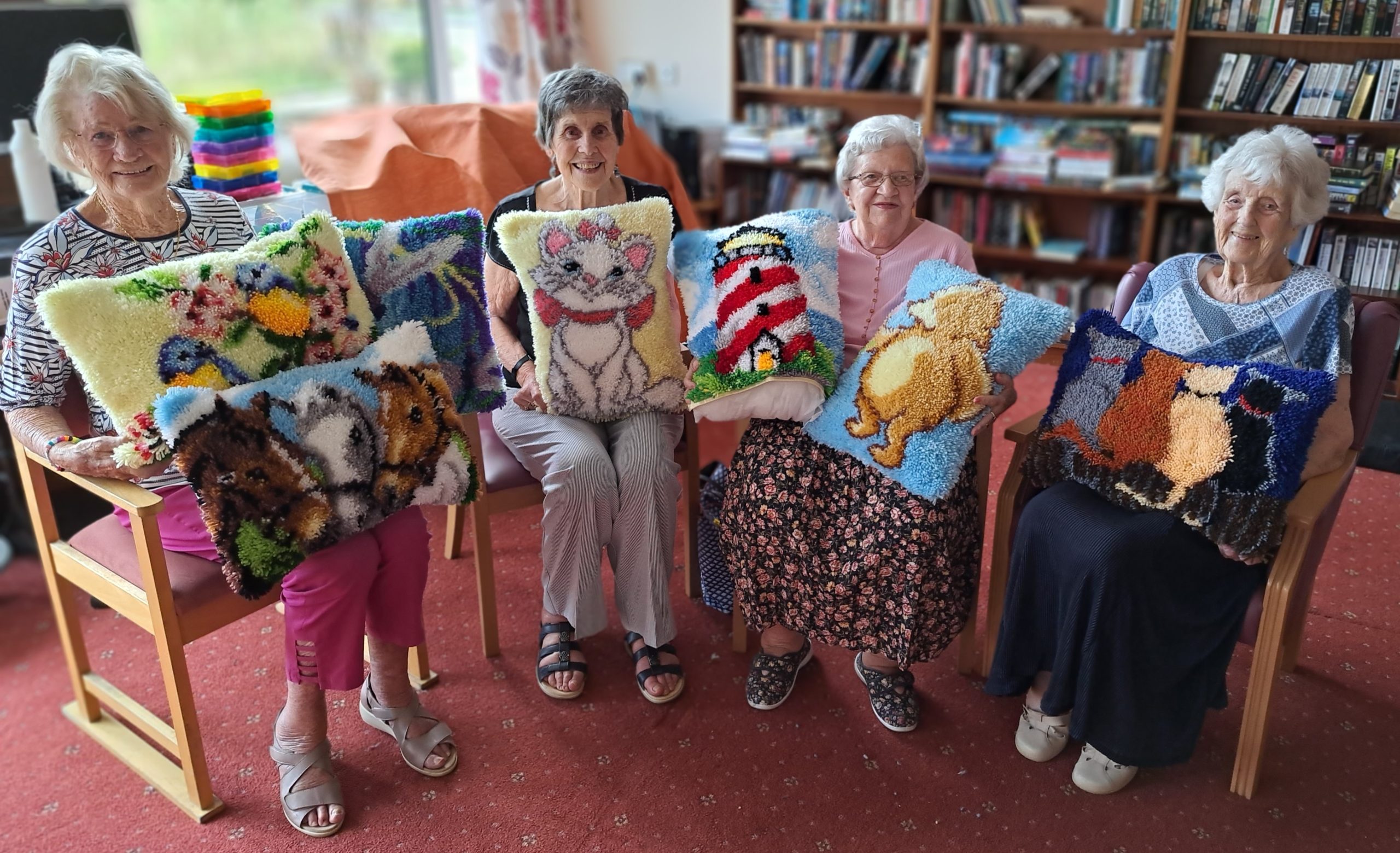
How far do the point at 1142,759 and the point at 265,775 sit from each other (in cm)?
159

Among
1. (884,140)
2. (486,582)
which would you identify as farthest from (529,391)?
(884,140)

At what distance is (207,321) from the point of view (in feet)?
5.32

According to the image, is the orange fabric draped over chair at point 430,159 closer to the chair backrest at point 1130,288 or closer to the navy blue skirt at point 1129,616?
the chair backrest at point 1130,288

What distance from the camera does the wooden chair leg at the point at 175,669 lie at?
1.61 meters

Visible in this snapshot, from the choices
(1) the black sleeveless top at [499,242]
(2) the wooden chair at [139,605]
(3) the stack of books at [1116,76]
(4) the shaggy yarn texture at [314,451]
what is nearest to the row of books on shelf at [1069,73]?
(3) the stack of books at [1116,76]

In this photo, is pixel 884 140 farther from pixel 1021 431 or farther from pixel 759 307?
pixel 1021 431

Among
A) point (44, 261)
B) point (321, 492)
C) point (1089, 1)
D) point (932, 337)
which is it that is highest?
point (1089, 1)

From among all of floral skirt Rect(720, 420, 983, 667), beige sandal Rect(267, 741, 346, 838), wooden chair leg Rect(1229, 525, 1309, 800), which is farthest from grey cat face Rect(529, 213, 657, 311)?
wooden chair leg Rect(1229, 525, 1309, 800)

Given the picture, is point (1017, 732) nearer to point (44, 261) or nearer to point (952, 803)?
point (952, 803)

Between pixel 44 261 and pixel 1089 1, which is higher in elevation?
pixel 1089 1

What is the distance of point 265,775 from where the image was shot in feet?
6.25

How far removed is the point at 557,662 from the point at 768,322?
32.5 inches

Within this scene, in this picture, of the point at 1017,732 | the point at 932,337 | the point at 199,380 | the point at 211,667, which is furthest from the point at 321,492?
the point at 1017,732

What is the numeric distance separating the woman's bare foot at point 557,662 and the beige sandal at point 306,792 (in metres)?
0.45
